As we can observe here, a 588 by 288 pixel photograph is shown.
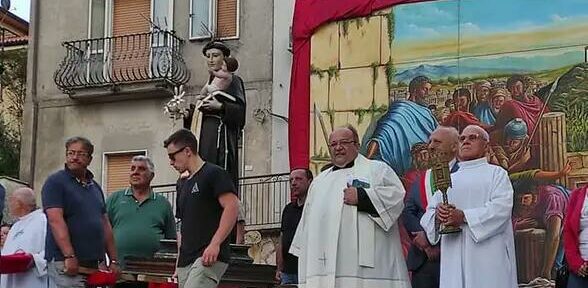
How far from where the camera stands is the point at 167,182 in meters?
22.4

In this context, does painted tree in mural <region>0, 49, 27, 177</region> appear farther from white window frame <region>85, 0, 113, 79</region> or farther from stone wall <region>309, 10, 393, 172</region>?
stone wall <region>309, 10, 393, 172</region>

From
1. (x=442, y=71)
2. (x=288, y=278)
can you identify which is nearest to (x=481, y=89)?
(x=442, y=71)

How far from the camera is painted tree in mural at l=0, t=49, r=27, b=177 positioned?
97.2 feet

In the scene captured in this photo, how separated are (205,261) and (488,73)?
30.7ft

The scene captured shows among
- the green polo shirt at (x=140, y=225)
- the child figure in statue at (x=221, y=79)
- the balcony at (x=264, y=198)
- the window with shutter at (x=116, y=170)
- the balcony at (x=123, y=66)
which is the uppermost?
the balcony at (x=123, y=66)

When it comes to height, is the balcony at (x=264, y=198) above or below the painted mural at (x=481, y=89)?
below

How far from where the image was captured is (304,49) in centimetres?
1878

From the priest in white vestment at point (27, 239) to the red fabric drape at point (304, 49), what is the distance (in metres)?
8.01

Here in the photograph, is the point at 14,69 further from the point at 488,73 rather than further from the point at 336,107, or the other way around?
the point at 488,73

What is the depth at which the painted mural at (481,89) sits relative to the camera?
1535 cm

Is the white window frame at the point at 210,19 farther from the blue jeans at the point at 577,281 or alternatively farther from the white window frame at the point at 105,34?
the blue jeans at the point at 577,281

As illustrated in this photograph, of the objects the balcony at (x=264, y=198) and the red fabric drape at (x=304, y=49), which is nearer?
the red fabric drape at (x=304, y=49)

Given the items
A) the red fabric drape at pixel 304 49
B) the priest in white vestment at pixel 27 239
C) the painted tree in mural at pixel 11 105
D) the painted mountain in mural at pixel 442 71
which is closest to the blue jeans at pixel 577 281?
the priest in white vestment at pixel 27 239

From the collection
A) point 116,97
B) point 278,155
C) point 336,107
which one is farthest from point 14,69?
point 336,107
